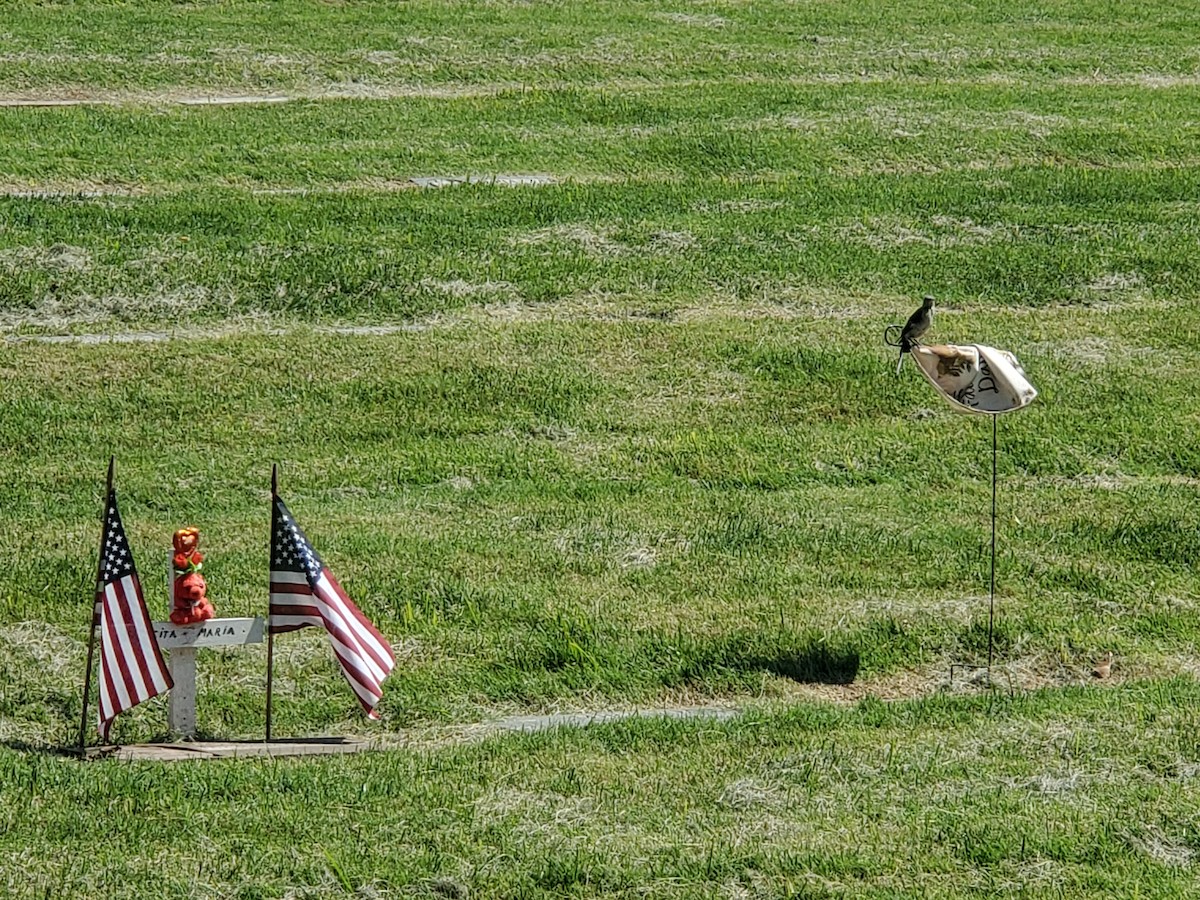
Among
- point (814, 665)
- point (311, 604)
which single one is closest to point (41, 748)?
point (311, 604)

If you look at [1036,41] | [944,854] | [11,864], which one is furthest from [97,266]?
[1036,41]

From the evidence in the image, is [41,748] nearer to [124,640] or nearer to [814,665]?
[124,640]

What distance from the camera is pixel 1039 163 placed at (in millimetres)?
18141

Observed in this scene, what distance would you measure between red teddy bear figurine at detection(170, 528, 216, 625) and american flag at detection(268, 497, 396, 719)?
30 cm

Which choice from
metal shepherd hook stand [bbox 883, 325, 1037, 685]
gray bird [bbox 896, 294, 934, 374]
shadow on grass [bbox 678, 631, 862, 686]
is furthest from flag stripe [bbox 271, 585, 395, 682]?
gray bird [bbox 896, 294, 934, 374]

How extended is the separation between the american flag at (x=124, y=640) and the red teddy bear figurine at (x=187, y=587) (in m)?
0.17

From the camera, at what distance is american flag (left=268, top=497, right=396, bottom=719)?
7258mm

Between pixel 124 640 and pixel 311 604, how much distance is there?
2.53ft

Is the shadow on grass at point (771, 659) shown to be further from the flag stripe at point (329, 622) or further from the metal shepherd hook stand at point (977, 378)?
the flag stripe at point (329, 622)

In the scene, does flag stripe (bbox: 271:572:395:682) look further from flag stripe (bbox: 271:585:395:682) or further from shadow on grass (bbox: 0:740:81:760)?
shadow on grass (bbox: 0:740:81:760)

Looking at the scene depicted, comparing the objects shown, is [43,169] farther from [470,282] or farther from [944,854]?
[944,854]

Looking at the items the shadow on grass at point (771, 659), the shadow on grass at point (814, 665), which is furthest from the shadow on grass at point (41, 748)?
the shadow on grass at point (814, 665)

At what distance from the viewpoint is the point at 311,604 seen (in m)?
7.32

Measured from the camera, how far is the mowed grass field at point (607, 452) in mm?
6844
